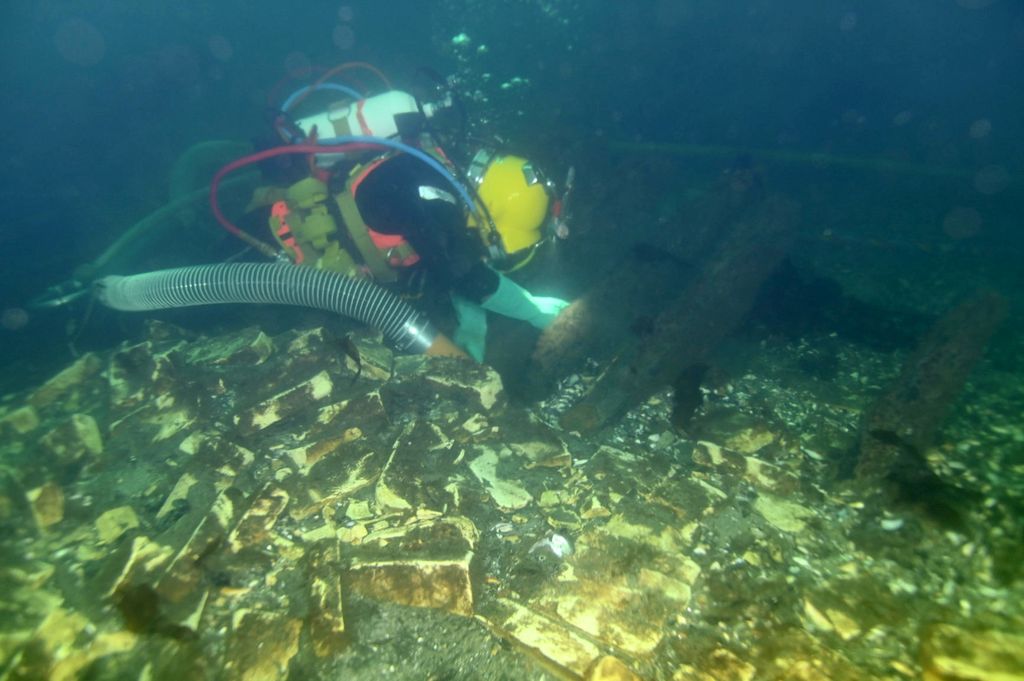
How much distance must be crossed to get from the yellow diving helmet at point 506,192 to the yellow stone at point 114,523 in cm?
342

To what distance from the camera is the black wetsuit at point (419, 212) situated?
4.12m

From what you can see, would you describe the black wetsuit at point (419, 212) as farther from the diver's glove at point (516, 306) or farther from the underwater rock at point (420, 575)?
the underwater rock at point (420, 575)

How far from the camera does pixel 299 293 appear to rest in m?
4.33

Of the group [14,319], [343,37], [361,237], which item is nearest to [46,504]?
[361,237]

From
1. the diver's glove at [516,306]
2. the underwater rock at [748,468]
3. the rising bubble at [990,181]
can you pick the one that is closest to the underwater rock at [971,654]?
the underwater rock at [748,468]

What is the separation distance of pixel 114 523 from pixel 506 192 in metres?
3.97

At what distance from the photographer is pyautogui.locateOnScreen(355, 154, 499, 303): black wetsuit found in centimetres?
412

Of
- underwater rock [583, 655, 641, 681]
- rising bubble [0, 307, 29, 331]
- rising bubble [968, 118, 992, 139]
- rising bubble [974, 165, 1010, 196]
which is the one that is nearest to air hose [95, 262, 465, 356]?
underwater rock [583, 655, 641, 681]

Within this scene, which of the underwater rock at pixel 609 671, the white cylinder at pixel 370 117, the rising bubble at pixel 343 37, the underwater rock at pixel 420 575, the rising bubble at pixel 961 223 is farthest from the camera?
the rising bubble at pixel 343 37

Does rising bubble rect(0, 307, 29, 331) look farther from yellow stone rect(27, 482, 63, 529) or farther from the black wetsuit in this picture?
the black wetsuit

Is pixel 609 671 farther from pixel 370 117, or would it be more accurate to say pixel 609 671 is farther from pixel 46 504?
pixel 370 117

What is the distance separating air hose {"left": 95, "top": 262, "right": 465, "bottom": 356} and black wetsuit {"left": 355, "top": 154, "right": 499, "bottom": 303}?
0.56 metres

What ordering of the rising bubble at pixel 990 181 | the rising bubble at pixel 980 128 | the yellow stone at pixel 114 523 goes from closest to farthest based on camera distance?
the yellow stone at pixel 114 523 → the rising bubble at pixel 990 181 → the rising bubble at pixel 980 128

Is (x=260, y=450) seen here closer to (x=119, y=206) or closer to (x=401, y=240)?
(x=401, y=240)
